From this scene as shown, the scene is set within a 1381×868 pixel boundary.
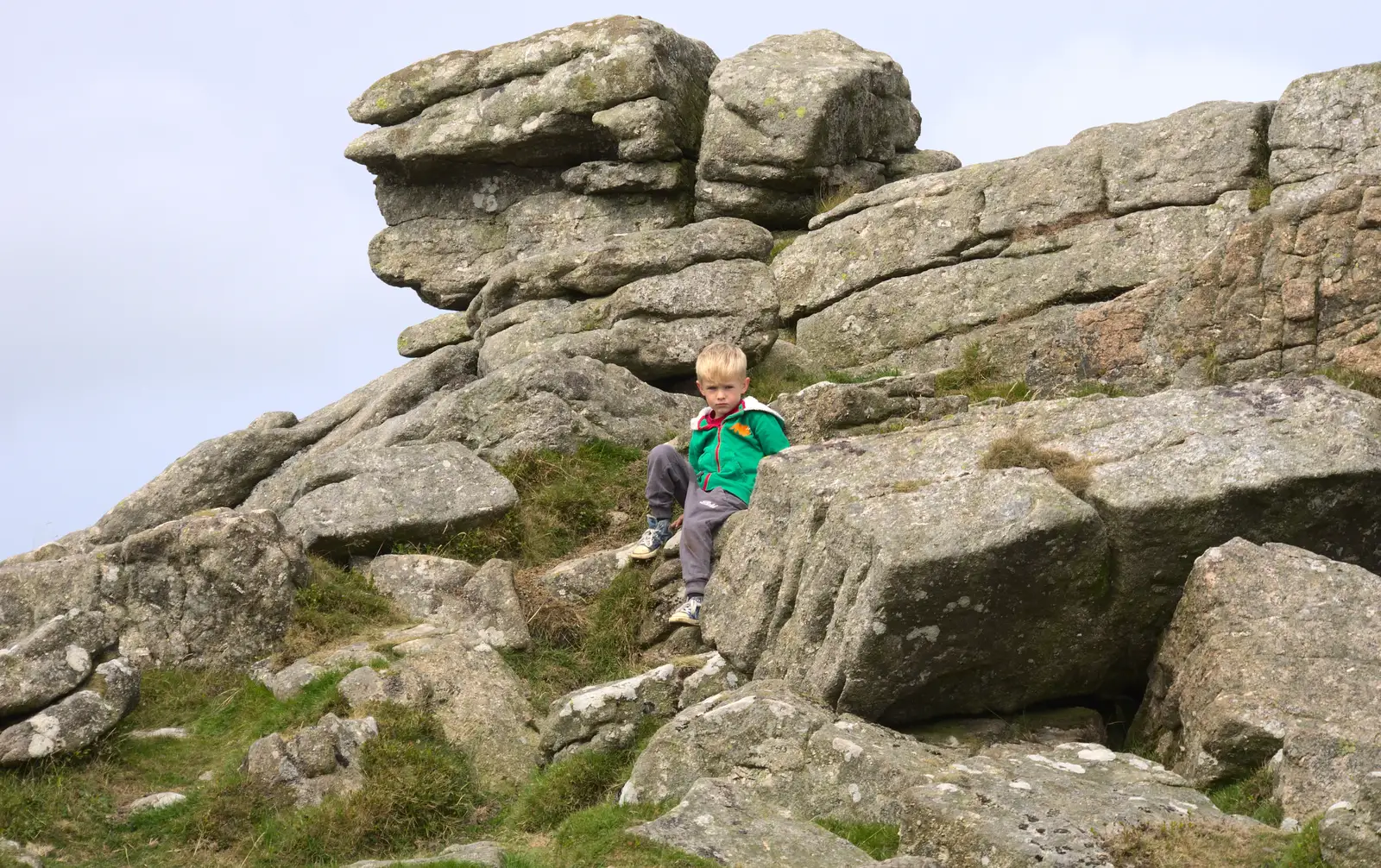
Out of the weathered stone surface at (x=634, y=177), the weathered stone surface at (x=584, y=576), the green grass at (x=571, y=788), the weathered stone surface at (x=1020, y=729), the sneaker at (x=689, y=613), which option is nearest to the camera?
the green grass at (x=571, y=788)

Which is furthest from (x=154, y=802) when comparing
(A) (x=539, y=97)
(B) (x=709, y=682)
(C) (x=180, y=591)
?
(A) (x=539, y=97)

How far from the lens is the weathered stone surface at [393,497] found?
1862 cm

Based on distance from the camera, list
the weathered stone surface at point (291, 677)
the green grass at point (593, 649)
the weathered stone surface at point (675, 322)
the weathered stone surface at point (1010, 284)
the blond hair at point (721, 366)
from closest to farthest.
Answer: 1. the weathered stone surface at point (291, 677)
2. the green grass at point (593, 649)
3. the blond hair at point (721, 366)
4. the weathered stone surface at point (1010, 284)
5. the weathered stone surface at point (675, 322)

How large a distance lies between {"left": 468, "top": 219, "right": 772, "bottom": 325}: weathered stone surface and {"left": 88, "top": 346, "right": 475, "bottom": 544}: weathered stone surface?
1.85 meters

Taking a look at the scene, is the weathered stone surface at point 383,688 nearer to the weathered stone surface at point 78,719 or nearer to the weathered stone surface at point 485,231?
the weathered stone surface at point 78,719

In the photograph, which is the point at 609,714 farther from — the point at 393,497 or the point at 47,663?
the point at 393,497

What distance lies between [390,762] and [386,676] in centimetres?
176

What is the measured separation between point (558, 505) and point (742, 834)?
9778 mm

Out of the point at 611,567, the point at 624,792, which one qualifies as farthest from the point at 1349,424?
the point at 611,567

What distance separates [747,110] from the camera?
94.8ft

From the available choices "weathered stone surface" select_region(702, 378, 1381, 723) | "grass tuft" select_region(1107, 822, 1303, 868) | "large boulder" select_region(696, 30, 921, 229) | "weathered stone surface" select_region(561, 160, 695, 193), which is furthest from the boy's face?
"weathered stone surface" select_region(561, 160, 695, 193)

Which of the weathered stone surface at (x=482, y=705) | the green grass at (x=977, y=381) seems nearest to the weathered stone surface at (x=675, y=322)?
the green grass at (x=977, y=381)

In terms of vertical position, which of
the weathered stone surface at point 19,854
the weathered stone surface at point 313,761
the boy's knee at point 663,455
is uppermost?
the boy's knee at point 663,455

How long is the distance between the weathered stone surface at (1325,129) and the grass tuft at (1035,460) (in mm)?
11649
